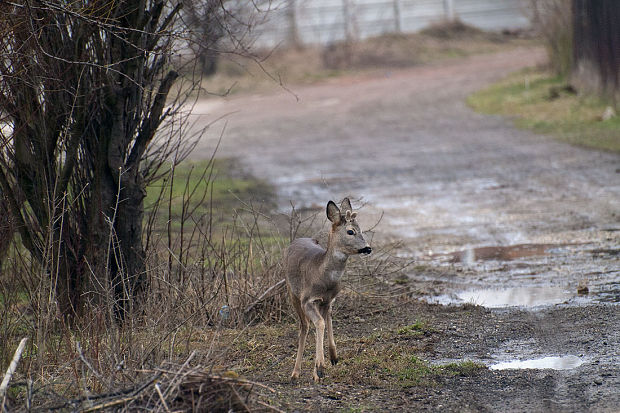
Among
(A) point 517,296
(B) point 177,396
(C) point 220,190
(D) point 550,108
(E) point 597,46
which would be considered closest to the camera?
(B) point 177,396

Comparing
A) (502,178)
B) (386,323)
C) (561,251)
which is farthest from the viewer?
(502,178)

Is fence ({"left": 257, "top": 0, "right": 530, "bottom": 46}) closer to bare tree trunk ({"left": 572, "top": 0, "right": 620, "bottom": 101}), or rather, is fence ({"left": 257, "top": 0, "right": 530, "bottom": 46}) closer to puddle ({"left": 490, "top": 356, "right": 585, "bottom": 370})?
bare tree trunk ({"left": 572, "top": 0, "right": 620, "bottom": 101})

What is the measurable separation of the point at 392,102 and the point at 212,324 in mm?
22864

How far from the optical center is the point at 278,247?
32.1 feet

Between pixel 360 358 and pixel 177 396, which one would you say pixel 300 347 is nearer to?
pixel 360 358

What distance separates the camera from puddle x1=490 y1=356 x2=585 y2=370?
23.5ft

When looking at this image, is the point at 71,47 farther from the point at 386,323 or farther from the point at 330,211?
the point at 386,323

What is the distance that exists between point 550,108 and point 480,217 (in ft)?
39.8

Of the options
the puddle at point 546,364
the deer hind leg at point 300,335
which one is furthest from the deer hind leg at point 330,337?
the puddle at point 546,364

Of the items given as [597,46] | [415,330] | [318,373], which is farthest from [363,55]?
[318,373]

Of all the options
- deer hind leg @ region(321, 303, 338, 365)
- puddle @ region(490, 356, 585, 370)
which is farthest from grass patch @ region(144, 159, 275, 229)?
puddle @ region(490, 356, 585, 370)

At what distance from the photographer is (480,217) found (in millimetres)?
14047

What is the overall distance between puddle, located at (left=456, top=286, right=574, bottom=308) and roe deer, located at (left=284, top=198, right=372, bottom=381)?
2647 mm

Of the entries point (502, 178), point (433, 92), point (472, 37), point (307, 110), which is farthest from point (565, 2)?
point (472, 37)
